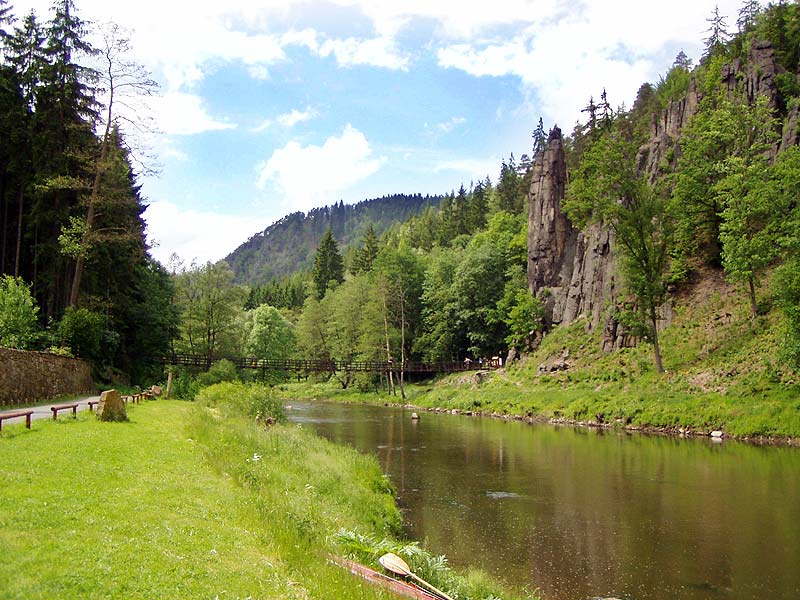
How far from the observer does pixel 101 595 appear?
621 centimetres

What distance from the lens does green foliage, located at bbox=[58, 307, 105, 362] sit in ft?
103

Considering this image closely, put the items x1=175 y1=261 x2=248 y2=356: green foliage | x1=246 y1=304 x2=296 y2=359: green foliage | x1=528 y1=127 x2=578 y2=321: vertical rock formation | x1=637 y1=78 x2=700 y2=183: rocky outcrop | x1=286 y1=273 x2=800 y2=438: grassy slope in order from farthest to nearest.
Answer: x1=246 y1=304 x2=296 y2=359: green foliage → x1=528 y1=127 x2=578 y2=321: vertical rock formation → x1=175 y1=261 x2=248 y2=356: green foliage → x1=637 y1=78 x2=700 y2=183: rocky outcrop → x1=286 y1=273 x2=800 y2=438: grassy slope

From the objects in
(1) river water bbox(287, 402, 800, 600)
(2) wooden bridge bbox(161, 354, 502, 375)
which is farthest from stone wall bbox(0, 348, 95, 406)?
(2) wooden bridge bbox(161, 354, 502, 375)

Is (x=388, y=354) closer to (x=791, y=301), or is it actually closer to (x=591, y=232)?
(x=591, y=232)

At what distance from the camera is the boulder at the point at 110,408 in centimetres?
1967

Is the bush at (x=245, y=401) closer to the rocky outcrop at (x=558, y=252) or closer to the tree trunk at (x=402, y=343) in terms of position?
the tree trunk at (x=402, y=343)

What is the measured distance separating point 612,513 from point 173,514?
12.0 meters

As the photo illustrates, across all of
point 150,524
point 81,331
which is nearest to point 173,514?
point 150,524

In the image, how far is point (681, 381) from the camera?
3522 cm

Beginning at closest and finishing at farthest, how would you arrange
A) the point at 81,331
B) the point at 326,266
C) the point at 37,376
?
the point at 37,376
the point at 81,331
the point at 326,266

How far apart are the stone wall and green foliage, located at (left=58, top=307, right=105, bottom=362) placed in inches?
54.7

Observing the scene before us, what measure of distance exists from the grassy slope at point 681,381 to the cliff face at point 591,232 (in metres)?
2.61

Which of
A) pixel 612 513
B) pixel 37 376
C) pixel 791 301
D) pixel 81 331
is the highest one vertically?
pixel 791 301

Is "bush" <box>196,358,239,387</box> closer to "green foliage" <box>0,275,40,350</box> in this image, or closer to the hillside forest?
the hillside forest
